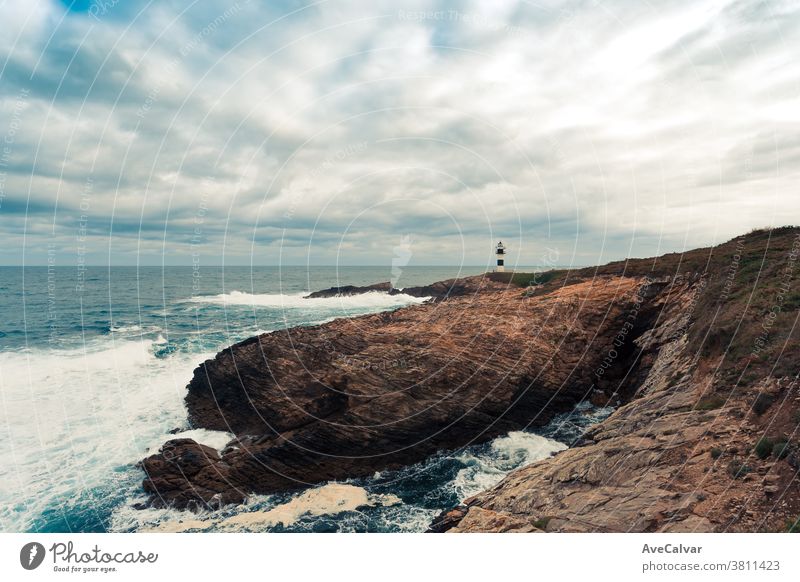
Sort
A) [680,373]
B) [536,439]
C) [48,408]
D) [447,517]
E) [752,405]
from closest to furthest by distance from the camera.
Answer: [752,405] < [447,517] < [680,373] < [536,439] < [48,408]

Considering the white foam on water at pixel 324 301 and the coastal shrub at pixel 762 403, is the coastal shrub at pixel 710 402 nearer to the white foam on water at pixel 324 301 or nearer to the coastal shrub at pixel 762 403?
the coastal shrub at pixel 762 403

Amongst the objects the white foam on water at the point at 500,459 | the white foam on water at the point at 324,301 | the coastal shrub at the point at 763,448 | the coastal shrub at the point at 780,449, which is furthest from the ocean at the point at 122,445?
the white foam on water at the point at 324,301

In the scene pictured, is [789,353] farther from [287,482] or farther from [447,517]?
[287,482]

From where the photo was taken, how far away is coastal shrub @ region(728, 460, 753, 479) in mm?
8250

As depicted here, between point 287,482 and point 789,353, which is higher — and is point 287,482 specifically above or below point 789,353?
below

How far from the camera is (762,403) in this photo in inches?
383

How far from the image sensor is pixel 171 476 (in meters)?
17.0

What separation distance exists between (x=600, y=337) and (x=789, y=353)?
1299 centimetres

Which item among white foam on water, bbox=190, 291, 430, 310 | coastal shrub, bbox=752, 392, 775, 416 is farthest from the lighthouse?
coastal shrub, bbox=752, 392, 775, 416

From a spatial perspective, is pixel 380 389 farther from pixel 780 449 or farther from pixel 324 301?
pixel 324 301

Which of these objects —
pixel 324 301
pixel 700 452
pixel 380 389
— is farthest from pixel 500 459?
pixel 324 301

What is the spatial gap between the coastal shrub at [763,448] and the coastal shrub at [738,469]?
17.5 inches

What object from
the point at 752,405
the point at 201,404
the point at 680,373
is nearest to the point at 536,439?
the point at 680,373
